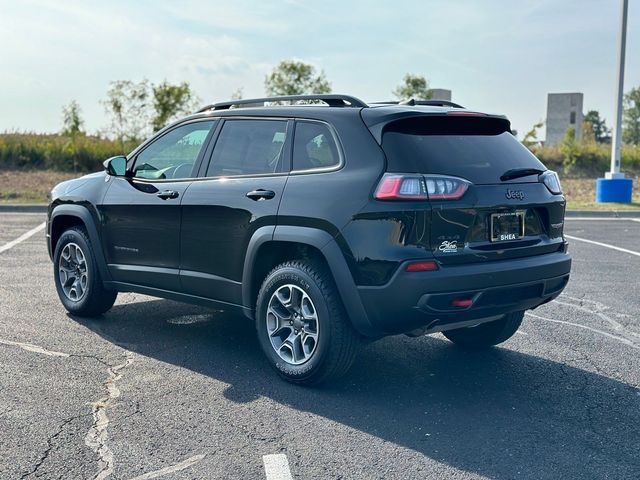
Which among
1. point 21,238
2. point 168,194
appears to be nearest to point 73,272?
point 168,194

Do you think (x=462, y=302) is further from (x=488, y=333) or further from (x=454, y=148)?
(x=488, y=333)

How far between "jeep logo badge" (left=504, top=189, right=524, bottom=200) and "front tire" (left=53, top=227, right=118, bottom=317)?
3.56 m

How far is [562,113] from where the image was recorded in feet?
358

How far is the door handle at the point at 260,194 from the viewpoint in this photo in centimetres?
495

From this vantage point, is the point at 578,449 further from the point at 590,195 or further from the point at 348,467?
the point at 590,195

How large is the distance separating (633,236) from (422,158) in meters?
9.97

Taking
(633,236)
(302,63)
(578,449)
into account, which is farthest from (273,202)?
(302,63)

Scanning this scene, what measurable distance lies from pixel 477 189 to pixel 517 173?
0.45 m

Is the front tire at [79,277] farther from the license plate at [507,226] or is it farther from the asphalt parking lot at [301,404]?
the license plate at [507,226]

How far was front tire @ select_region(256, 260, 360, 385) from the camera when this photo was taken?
4629 millimetres

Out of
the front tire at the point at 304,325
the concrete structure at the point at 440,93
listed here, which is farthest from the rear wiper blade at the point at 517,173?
the concrete structure at the point at 440,93

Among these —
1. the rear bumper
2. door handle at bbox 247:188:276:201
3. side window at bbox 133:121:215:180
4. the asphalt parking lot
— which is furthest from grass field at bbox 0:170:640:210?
door handle at bbox 247:188:276:201

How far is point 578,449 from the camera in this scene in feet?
12.8

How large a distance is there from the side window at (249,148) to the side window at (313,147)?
0.13m
